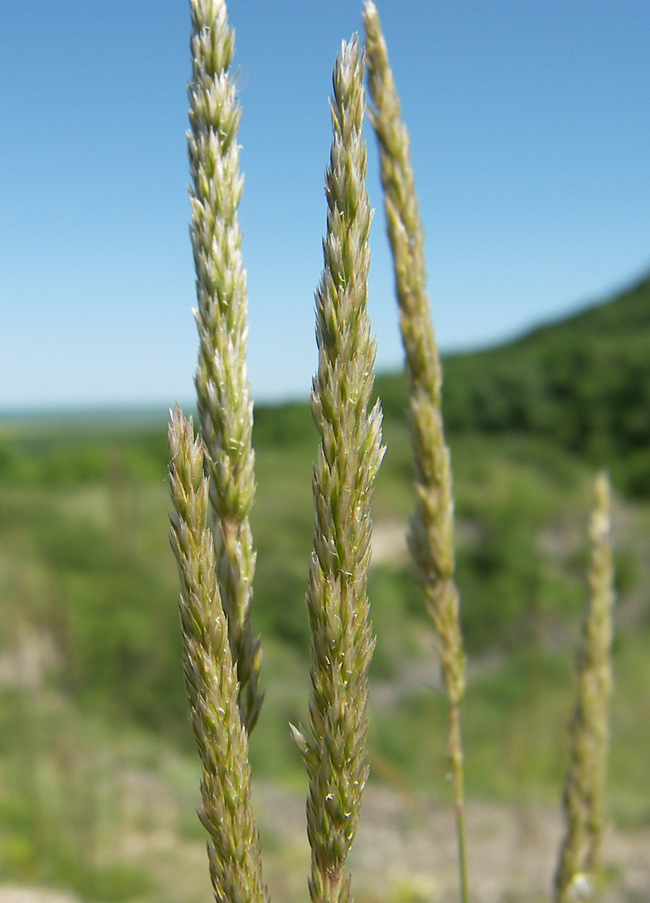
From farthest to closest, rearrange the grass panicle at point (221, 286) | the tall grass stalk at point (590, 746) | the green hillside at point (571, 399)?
the green hillside at point (571, 399)
the tall grass stalk at point (590, 746)
the grass panicle at point (221, 286)

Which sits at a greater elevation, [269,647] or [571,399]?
[571,399]

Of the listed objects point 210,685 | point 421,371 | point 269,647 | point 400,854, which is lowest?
point 269,647

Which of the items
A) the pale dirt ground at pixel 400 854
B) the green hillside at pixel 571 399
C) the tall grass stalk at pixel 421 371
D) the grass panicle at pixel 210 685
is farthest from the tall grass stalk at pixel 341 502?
the green hillside at pixel 571 399

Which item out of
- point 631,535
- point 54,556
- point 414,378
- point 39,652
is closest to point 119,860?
point 39,652

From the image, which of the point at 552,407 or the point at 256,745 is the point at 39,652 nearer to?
the point at 256,745

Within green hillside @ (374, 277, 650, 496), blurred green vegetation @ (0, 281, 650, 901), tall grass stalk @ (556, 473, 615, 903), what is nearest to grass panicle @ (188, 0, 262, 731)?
blurred green vegetation @ (0, 281, 650, 901)

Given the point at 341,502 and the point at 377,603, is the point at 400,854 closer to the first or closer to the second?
the point at 341,502

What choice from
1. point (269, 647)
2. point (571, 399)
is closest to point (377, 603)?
point (269, 647)

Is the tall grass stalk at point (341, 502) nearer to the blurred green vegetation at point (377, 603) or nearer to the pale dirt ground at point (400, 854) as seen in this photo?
the blurred green vegetation at point (377, 603)
